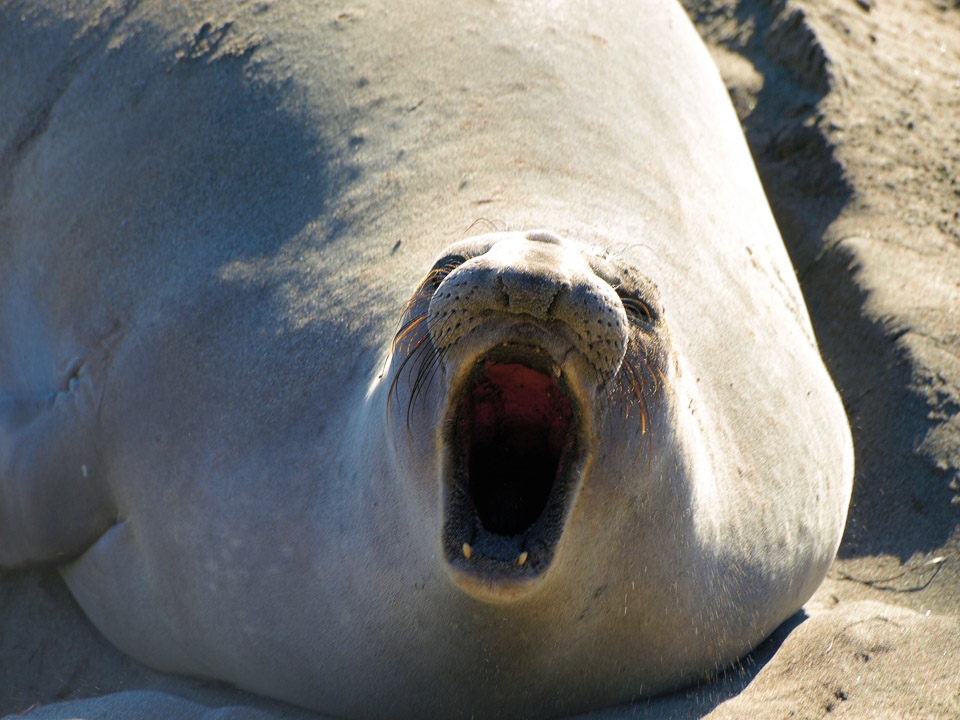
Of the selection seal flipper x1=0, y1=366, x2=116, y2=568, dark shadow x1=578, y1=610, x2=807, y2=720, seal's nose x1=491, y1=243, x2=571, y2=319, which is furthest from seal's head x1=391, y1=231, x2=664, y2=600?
seal flipper x1=0, y1=366, x2=116, y2=568

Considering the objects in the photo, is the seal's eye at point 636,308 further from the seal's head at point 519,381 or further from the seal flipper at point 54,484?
the seal flipper at point 54,484

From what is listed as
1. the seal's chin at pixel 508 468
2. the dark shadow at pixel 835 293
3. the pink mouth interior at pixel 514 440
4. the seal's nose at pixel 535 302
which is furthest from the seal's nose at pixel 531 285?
Result: the dark shadow at pixel 835 293

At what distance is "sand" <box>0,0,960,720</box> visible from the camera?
9.62ft

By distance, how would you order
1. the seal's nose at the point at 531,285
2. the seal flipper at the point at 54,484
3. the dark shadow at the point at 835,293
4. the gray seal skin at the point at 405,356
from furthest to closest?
the dark shadow at the point at 835,293 → the seal flipper at the point at 54,484 → the gray seal skin at the point at 405,356 → the seal's nose at the point at 531,285

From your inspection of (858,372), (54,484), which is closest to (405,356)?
(54,484)

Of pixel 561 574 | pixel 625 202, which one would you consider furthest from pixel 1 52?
pixel 561 574

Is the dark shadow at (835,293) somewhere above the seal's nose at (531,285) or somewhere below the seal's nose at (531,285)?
below

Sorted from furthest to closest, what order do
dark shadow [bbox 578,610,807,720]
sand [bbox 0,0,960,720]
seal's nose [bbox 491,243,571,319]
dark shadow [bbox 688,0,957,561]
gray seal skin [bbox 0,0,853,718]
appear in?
dark shadow [bbox 688,0,957,561] → sand [bbox 0,0,960,720] → dark shadow [bbox 578,610,807,720] → gray seal skin [bbox 0,0,853,718] → seal's nose [bbox 491,243,571,319]

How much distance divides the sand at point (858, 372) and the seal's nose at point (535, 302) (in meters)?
1.01

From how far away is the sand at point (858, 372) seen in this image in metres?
2.93

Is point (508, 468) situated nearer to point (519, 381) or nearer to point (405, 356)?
point (519, 381)

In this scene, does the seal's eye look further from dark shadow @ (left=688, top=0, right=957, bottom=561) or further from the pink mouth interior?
dark shadow @ (left=688, top=0, right=957, bottom=561)

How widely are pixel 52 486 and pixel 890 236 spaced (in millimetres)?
3598

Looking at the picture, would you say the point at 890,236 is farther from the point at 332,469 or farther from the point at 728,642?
the point at 332,469
